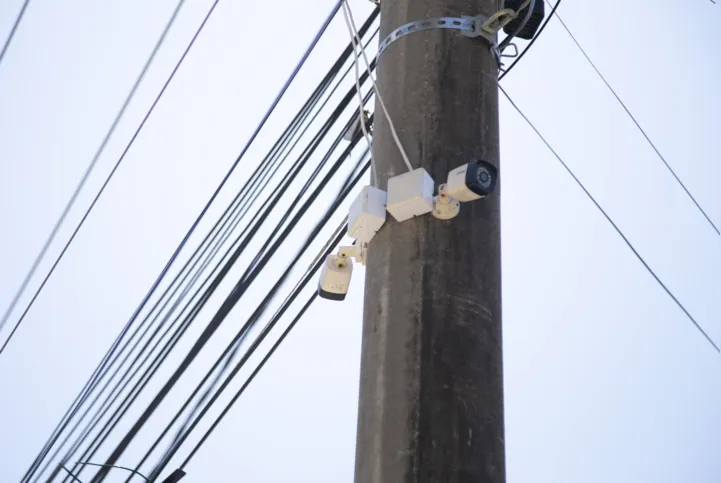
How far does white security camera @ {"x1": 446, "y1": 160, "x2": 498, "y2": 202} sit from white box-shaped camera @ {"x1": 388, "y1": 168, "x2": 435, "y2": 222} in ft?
0.19

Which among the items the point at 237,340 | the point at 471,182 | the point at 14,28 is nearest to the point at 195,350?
the point at 237,340

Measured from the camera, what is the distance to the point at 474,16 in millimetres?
2688

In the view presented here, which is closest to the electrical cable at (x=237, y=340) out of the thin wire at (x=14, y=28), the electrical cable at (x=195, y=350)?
the electrical cable at (x=195, y=350)

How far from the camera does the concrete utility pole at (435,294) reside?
2.06 metres

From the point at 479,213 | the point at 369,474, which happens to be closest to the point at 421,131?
the point at 479,213

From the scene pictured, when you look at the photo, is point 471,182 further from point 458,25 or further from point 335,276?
point 335,276

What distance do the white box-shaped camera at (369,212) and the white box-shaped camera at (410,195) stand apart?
0.03 meters

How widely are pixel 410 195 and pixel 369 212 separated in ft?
0.48

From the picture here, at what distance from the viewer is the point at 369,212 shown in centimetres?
238

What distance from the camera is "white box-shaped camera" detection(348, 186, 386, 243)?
2387 mm

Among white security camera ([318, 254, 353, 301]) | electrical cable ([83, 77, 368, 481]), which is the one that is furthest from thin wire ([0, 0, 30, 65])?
white security camera ([318, 254, 353, 301])

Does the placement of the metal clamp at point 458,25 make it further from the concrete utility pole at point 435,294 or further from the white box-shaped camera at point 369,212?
the white box-shaped camera at point 369,212

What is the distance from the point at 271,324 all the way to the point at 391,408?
3177 mm

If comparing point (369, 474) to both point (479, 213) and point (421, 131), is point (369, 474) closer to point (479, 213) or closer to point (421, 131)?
point (479, 213)
